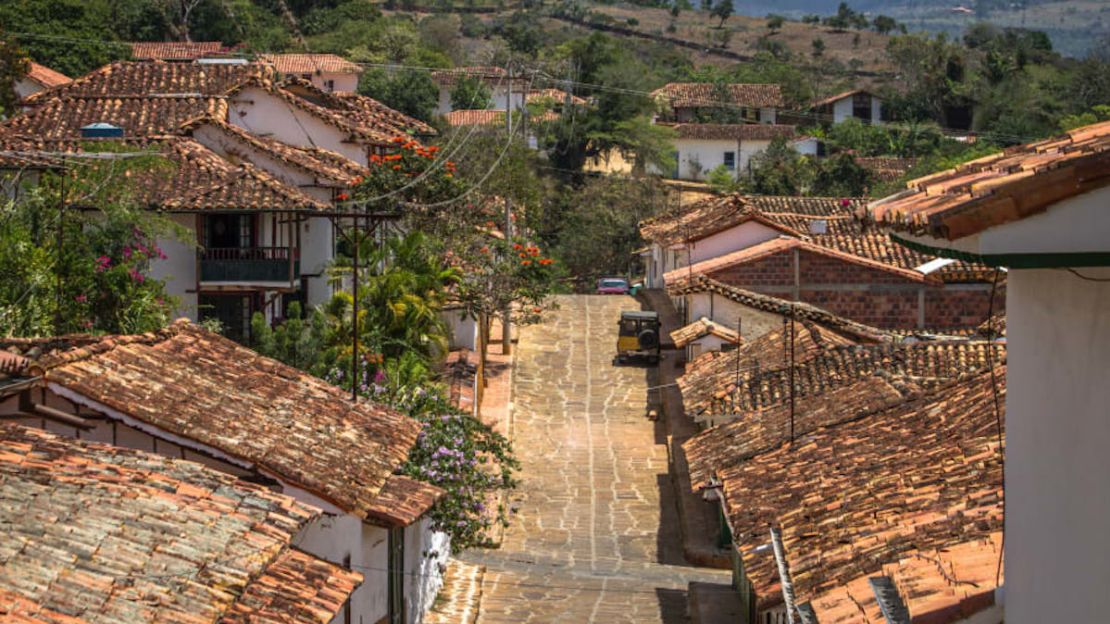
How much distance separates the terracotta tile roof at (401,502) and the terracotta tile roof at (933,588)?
22.4 feet

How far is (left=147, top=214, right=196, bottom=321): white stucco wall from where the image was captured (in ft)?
103

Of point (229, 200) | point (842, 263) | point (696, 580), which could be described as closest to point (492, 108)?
point (842, 263)

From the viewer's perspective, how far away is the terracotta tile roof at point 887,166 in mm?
68688

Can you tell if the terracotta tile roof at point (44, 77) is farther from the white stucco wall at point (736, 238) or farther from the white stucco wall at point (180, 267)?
the white stucco wall at point (180, 267)

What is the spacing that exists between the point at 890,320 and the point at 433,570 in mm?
16944

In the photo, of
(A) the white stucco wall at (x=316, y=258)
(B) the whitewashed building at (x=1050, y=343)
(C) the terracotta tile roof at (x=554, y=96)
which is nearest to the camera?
(B) the whitewashed building at (x=1050, y=343)

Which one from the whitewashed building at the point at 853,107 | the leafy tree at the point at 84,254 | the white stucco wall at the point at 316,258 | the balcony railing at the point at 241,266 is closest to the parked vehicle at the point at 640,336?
the white stucco wall at the point at 316,258

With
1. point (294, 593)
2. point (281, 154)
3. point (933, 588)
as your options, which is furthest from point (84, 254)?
point (933, 588)

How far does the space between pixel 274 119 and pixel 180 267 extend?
900 centimetres

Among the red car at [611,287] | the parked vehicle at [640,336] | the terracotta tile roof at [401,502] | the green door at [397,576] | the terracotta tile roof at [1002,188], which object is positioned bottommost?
the red car at [611,287]

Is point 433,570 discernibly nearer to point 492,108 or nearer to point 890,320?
point 890,320

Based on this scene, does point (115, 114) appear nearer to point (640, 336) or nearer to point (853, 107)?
point (640, 336)

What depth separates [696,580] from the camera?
26.2m

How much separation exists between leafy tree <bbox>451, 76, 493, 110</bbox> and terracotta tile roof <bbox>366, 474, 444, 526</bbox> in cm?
5397
